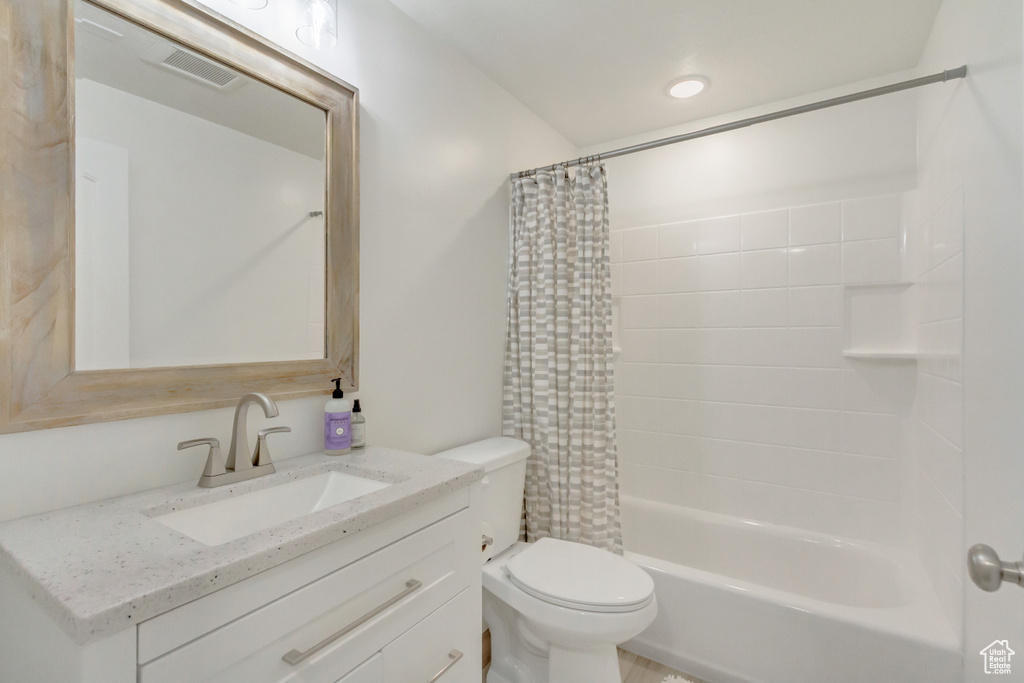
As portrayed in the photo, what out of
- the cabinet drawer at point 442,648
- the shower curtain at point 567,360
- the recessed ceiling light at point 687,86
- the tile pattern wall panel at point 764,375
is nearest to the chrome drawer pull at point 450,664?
the cabinet drawer at point 442,648

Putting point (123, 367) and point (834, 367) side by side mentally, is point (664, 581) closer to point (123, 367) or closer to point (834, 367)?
point (834, 367)

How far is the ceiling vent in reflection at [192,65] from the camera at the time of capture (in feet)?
3.42

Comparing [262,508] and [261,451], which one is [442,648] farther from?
[261,451]

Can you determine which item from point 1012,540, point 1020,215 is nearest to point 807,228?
point 1020,215

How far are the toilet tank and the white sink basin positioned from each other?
0.50 m

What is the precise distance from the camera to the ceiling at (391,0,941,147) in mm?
1587

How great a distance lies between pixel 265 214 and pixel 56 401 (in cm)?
61

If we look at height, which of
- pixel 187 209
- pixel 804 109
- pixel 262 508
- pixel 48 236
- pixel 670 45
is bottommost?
pixel 262 508

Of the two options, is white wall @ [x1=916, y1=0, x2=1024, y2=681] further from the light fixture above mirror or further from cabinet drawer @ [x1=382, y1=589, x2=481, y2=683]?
the light fixture above mirror

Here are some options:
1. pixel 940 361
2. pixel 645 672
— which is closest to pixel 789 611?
pixel 645 672

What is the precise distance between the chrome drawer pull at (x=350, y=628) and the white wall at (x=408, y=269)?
1.74ft

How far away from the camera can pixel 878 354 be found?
1957mm

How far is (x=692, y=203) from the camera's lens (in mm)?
2408

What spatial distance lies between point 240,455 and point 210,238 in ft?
1.70
